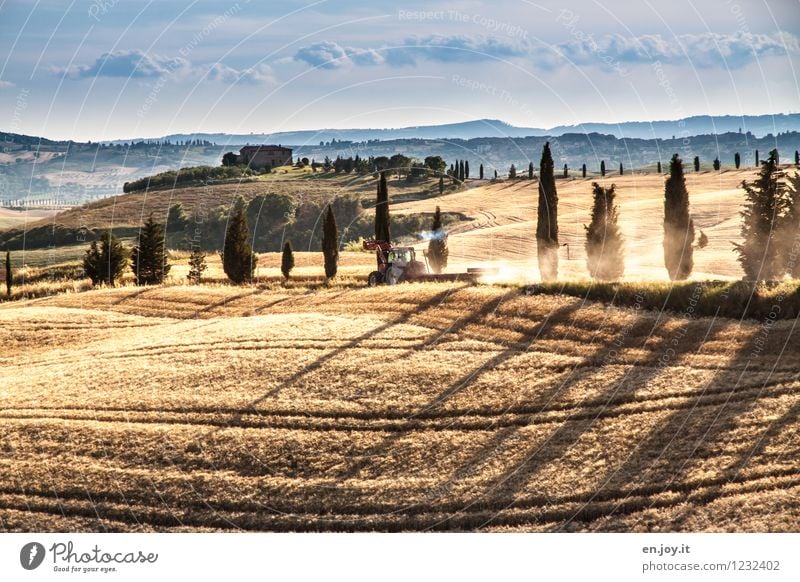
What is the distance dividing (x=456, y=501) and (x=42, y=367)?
18179mm

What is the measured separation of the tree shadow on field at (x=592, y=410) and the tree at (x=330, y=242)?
18684 millimetres

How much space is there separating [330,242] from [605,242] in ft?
49.8

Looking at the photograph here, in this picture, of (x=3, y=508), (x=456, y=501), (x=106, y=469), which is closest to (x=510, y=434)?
(x=456, y=501)

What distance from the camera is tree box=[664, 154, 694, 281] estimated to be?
4259 centimetres

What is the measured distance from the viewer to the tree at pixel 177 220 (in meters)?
103

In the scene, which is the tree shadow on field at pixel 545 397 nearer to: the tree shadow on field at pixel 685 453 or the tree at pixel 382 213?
the tree shadow on field at pixel 685 453

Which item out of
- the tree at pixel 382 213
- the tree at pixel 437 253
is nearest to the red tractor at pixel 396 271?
the tree at pixel 382 213

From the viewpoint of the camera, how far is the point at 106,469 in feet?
74.8

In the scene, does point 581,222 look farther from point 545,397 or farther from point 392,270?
point 545,397
